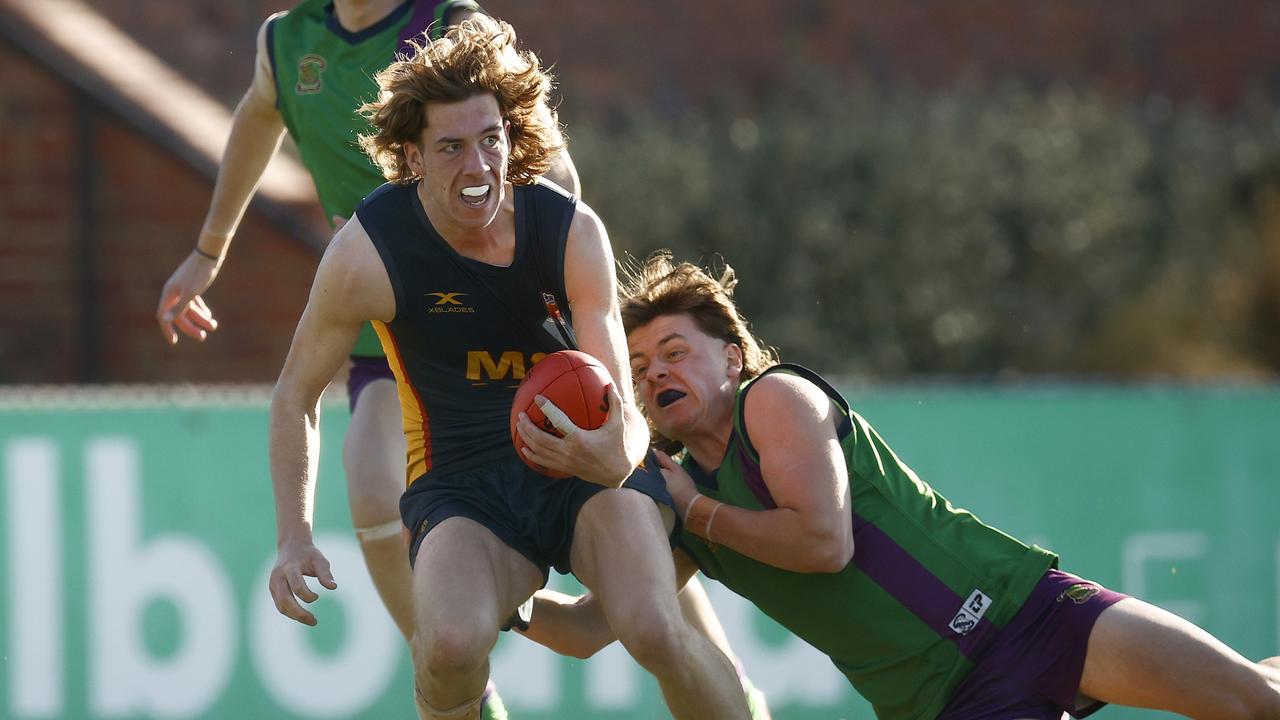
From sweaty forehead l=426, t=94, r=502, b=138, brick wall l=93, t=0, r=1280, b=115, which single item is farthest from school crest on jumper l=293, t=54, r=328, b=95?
brick wall l=93, t=0, r=1280, b=115

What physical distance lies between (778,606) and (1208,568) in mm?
3509

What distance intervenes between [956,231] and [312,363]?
955cm

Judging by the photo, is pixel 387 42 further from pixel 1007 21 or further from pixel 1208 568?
pixel 1007 21

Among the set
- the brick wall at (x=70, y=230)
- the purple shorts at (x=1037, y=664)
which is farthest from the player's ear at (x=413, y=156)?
the brick wall at (x=70, y=230)

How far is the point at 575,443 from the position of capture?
4.09 metres

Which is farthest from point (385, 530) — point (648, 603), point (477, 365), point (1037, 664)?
point (1037, 664)

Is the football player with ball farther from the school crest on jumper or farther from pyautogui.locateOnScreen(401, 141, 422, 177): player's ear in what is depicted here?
the school crest on jumper

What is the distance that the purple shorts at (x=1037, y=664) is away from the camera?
4.69m

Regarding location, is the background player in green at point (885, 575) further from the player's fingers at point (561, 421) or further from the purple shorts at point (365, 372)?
the purple shorts at point (365, 372)

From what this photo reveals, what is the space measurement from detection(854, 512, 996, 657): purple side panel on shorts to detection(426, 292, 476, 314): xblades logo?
129 cm

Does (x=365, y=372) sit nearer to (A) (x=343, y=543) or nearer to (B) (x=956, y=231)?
(A) (x=343, y=543)

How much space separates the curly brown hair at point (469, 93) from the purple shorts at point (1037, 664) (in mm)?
1806

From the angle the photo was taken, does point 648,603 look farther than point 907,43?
No

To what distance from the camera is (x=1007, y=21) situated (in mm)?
16625
